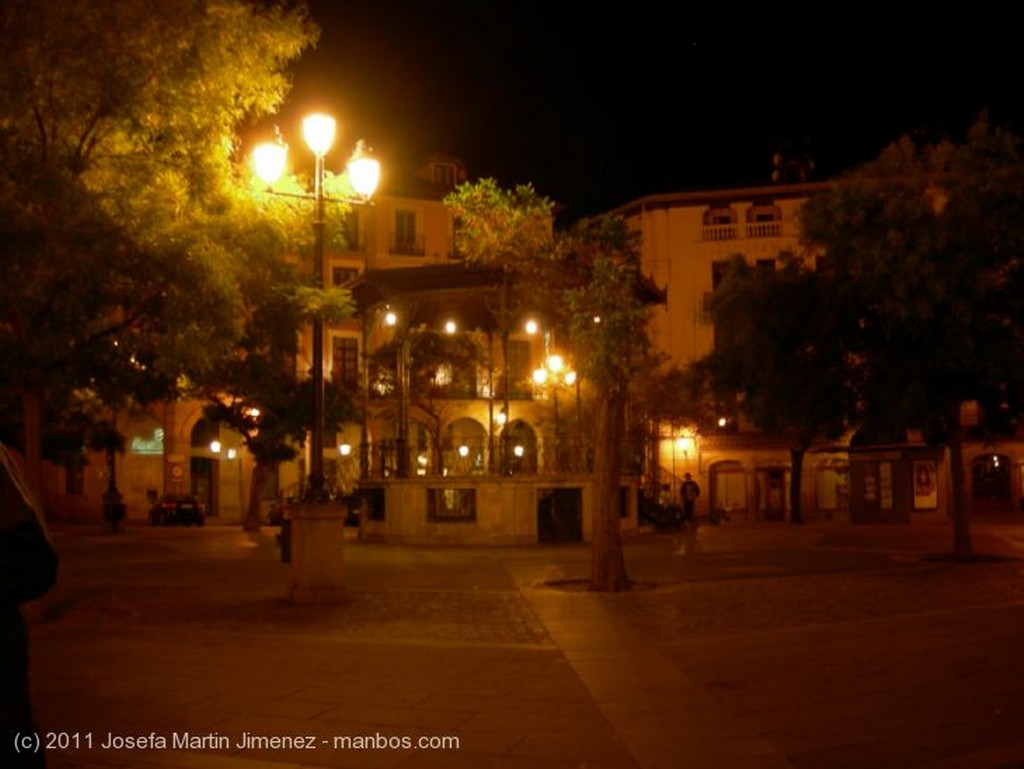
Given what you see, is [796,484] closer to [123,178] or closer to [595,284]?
[595,284]

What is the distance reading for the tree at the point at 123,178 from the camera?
12.2 metres

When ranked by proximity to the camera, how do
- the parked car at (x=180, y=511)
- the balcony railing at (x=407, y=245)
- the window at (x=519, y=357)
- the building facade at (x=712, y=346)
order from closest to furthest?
the parked car at (x=180, y=511) → the building facade at (x=712, y=346) → the window at (x=519, y=357) → the balcony railing at (x=407, y=245)

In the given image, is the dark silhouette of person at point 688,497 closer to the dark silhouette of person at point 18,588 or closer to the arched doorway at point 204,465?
the arched doorway at point 204,465

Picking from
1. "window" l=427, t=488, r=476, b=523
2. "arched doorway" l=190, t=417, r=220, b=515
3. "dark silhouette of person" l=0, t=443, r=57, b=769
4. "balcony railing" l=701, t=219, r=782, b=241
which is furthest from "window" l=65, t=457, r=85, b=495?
"dark silhouette of person" l=0, t=443, r=57, b=769

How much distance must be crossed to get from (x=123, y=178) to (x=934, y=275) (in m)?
12.7

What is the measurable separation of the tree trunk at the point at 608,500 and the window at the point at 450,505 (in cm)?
1158

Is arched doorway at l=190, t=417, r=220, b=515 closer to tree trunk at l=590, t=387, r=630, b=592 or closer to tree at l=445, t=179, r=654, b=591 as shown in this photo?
tree at l=445, t=179, r=654, b=591

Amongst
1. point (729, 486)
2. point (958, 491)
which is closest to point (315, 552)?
point (958, 491)

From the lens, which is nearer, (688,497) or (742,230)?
(688,497)

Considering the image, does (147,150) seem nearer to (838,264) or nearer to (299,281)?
(299,281)

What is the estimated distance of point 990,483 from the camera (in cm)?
4856

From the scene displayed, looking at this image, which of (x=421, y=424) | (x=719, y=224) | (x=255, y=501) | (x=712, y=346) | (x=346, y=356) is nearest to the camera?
(x=255, y=501)

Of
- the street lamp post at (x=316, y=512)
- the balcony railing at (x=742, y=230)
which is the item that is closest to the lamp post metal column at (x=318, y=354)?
the street lamp post at (x=316, y=512)

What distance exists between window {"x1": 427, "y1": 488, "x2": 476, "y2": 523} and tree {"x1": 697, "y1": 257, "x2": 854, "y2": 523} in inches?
338
